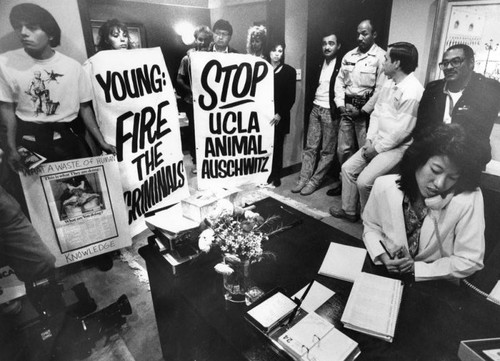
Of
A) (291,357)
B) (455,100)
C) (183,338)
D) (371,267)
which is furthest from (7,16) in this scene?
(455,100)

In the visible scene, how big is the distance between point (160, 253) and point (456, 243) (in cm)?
124

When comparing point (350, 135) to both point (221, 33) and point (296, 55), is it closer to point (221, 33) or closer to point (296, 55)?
point (296, 55)

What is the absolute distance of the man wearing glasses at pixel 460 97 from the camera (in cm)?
209

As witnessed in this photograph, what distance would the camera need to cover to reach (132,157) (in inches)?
74.7

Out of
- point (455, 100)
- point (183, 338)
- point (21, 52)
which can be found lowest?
point (183, 338)

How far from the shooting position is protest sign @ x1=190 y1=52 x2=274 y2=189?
5.38 ft

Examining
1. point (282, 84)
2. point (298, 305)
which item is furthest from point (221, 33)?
point (298, 305)

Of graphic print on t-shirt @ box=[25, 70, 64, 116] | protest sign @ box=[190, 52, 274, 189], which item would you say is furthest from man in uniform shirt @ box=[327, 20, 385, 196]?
graphic print on t-shirt @ box=[25, 70, 64, 116]

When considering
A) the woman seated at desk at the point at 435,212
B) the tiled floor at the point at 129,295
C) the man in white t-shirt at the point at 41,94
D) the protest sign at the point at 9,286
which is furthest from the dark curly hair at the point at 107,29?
the woman seated at desk at the point at 435,212

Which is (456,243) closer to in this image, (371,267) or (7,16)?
(371,267)

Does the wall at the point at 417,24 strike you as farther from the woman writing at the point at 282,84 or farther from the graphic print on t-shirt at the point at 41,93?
the graphic print on t-shirt at the point at 41,93

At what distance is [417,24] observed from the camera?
2553 mm

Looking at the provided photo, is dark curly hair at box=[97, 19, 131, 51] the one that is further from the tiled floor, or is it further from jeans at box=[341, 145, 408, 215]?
jeans at box=[341, 145, 408, 215]

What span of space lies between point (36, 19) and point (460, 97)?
8.36 feet
